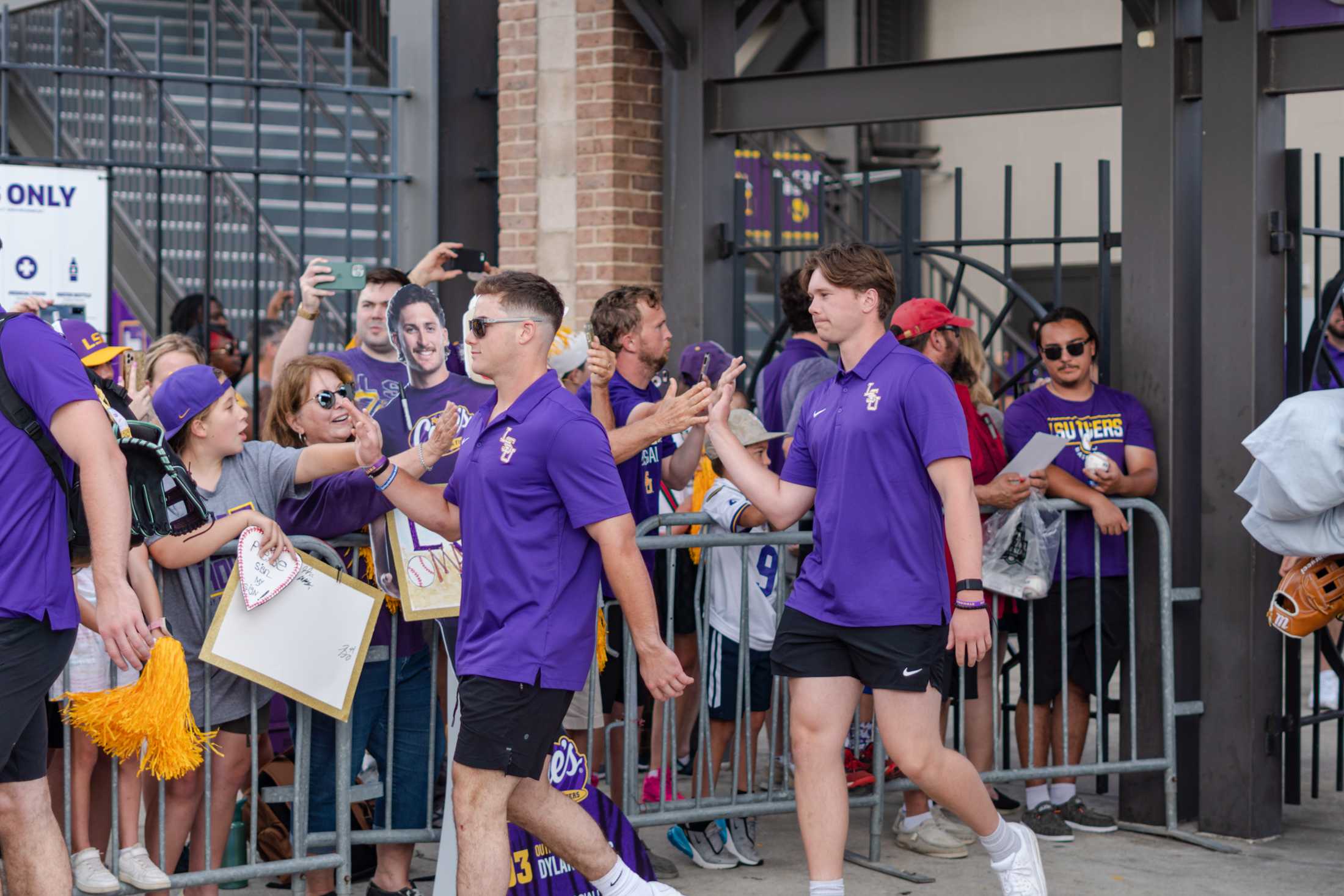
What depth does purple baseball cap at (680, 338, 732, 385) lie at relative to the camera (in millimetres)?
6191

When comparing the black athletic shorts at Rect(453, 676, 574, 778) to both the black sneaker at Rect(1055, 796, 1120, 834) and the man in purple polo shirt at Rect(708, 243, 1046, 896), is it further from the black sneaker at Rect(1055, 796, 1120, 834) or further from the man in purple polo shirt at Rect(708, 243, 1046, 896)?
the black sneaker at Rect(1055, 796, 1120, 834)

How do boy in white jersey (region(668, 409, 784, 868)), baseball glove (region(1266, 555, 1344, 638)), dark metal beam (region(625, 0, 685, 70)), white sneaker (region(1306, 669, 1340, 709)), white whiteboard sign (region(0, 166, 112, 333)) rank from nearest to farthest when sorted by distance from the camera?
baseball glove (region(1266, 555, 1344, 638)) < boy in white jersey (region(668, 409, 784, 868)) < white whiteboard sign (region(0, 166, 112, 333)) < dark metal beam (region(625, 0, 685, 70)) < white sneaker (region(1306, 669, 1340, 709))

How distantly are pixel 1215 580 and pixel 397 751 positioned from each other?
3.21 m

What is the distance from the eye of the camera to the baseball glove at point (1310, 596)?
5.54 m

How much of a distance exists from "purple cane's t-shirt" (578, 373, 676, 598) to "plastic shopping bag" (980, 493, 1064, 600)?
4.31 feet

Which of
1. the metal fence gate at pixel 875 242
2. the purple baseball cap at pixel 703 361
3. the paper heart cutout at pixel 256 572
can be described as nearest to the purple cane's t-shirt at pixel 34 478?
the paper heart cutout at pixel 256 572

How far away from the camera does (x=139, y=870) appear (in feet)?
15.8

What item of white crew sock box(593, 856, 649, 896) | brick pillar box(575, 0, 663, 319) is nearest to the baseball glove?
white crew sock box(593, 856, 649, 896)

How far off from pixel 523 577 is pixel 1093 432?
117 inches

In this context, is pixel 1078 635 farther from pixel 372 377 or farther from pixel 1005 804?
pixel 372 377

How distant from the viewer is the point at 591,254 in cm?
803

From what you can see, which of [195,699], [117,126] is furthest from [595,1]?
[117,126]

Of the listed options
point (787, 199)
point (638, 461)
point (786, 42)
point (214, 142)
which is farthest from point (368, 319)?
point (786, 42)

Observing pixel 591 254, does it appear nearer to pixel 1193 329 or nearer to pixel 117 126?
pixel 1193 329
